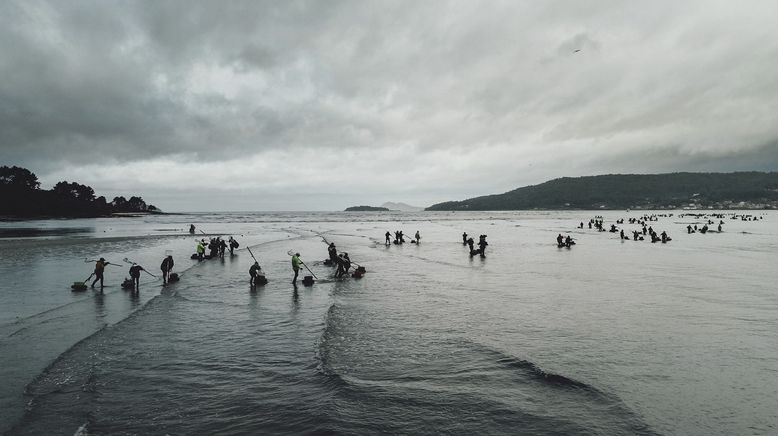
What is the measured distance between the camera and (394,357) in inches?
499

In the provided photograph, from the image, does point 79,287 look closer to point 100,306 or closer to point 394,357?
point 100,306

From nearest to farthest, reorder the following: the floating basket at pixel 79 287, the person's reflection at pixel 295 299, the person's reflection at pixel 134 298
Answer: the person's reflection at pixel 295 299 → the person's reflection at pixel 134 298 → the floating basket at pixel 79 287

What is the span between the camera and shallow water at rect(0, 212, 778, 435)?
29.5 feet

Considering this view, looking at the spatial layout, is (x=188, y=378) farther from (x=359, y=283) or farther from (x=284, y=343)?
(x=359, y=283)

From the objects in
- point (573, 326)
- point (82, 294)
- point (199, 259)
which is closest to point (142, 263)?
point (199, 259)

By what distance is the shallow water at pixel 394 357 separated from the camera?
8.98 metres

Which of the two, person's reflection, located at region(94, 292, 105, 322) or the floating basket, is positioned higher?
the floating basket

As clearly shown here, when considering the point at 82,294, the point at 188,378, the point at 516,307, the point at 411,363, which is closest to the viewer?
the point at 188,378

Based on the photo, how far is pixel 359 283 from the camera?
26281 mm

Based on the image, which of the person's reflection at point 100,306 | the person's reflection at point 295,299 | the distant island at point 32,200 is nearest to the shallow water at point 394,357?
the person's reflection at point 100,306

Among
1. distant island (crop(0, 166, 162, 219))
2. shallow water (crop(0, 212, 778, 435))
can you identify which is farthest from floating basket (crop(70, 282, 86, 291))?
distant island (crop(0, 166, 162, 219))

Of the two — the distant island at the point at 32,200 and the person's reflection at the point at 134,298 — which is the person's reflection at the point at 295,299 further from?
the distant island at the point at 32,200

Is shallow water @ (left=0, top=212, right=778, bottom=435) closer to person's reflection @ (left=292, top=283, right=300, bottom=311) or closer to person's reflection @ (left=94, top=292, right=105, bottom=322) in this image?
person's reflection @ (left=94, top=292, right=105, bottom=322)

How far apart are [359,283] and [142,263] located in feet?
66.7
